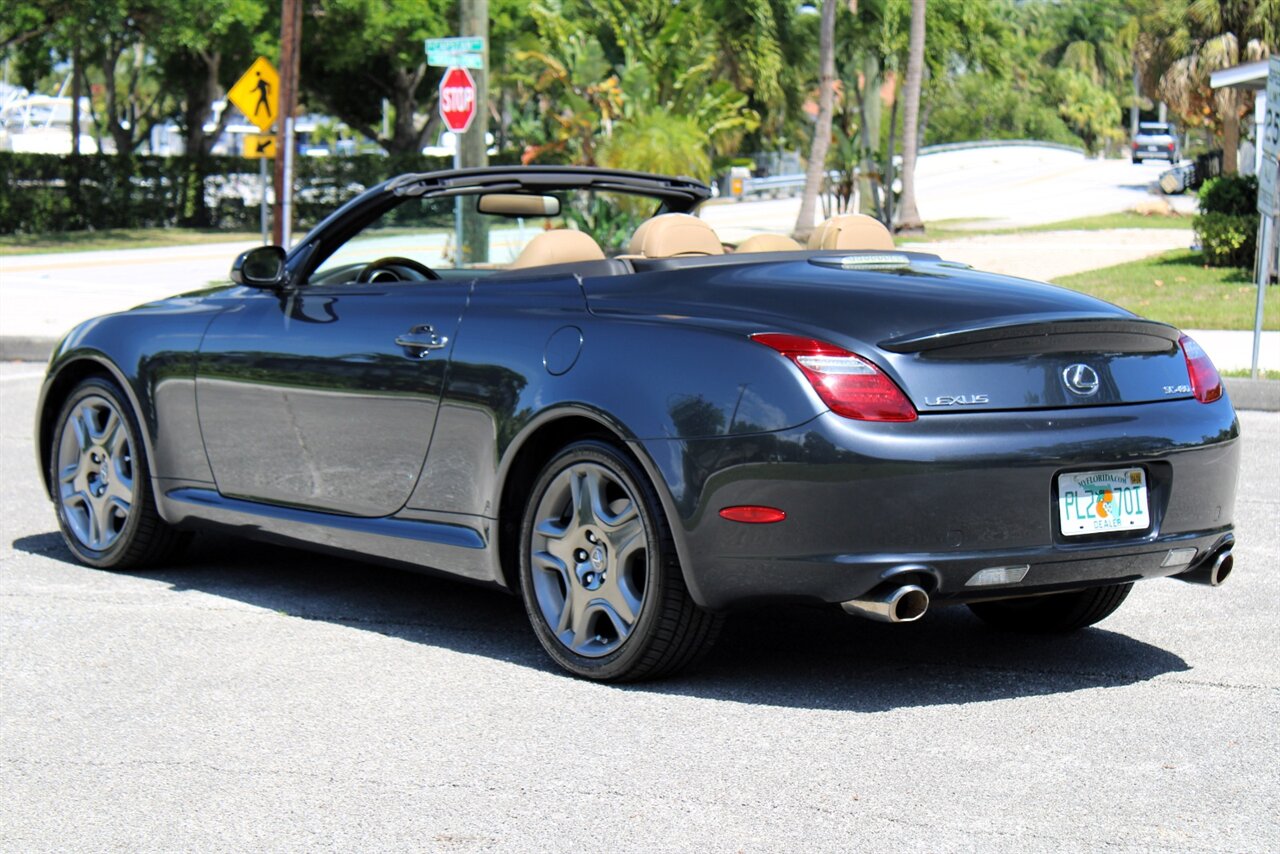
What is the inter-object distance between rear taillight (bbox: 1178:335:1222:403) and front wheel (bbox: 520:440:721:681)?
1537mm

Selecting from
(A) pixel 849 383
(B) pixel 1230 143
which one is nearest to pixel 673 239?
(A) pixel 849 383

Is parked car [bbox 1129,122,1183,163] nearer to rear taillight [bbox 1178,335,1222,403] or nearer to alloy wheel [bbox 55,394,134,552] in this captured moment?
alloy wheel [bbox 55,394,134,552]

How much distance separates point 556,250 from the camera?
19.7 ft

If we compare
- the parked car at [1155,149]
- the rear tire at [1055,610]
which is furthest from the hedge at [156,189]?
the parked car at [1155,149]

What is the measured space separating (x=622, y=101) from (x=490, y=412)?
2703cm

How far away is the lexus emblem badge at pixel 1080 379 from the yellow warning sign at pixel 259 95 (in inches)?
761

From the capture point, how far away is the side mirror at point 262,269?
648cm

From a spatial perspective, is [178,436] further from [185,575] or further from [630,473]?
[630,473]

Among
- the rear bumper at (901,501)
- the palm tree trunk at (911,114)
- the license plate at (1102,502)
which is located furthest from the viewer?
the palm tree trunk at (911,114)

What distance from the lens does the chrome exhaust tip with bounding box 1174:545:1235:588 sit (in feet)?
17.7

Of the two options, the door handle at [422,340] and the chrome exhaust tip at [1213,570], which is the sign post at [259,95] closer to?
the door handle at [422,340]

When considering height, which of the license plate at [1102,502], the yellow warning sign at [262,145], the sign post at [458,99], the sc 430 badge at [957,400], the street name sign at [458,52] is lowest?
the license plate at [1102,502]

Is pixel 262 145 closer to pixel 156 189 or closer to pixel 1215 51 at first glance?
pixel 156 189

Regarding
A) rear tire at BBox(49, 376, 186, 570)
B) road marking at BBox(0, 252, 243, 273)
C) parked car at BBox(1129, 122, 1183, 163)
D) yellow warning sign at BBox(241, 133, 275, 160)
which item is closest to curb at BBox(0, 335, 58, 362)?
yellow warning sign at BBox(241, 133, 275, 160)
